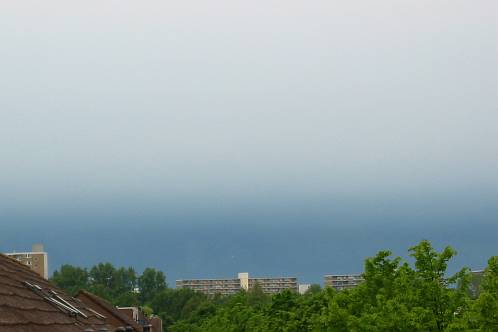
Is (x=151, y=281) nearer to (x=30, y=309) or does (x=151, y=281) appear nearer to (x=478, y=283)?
(x=478, y=283)

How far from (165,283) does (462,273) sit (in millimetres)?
148004

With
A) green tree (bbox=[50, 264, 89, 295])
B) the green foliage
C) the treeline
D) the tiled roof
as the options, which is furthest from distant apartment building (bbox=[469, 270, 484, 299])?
green tree (bbox=[50, 264, 89, 295])

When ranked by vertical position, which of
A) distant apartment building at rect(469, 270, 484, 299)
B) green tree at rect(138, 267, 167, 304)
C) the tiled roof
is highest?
green tree at rect(138, 267, 167, 304)

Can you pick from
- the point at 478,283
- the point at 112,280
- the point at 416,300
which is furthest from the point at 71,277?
the point at 416,300

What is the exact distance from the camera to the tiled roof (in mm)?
6871

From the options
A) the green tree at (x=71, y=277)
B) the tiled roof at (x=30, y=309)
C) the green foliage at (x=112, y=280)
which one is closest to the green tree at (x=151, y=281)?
the green foliage at (x=112, y=280)

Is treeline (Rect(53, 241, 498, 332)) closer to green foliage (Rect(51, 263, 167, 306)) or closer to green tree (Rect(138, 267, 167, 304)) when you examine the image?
green foliage (Rect(51, 263, 167, 306))

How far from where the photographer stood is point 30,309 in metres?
7.72

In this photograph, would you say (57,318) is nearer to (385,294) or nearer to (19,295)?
(19,295)

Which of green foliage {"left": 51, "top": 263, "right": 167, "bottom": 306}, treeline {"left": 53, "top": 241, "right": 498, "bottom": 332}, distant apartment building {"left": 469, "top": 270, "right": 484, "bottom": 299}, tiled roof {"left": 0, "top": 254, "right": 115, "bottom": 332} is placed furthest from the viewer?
green foliage {"left": 51, "top": 263, "right": 167, "bottom": 306}

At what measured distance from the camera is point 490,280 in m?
26.3

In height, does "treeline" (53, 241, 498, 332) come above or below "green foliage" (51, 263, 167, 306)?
below

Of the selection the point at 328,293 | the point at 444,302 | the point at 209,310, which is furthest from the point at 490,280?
Result: the point at 209,310

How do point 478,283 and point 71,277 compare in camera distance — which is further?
point 71,277
